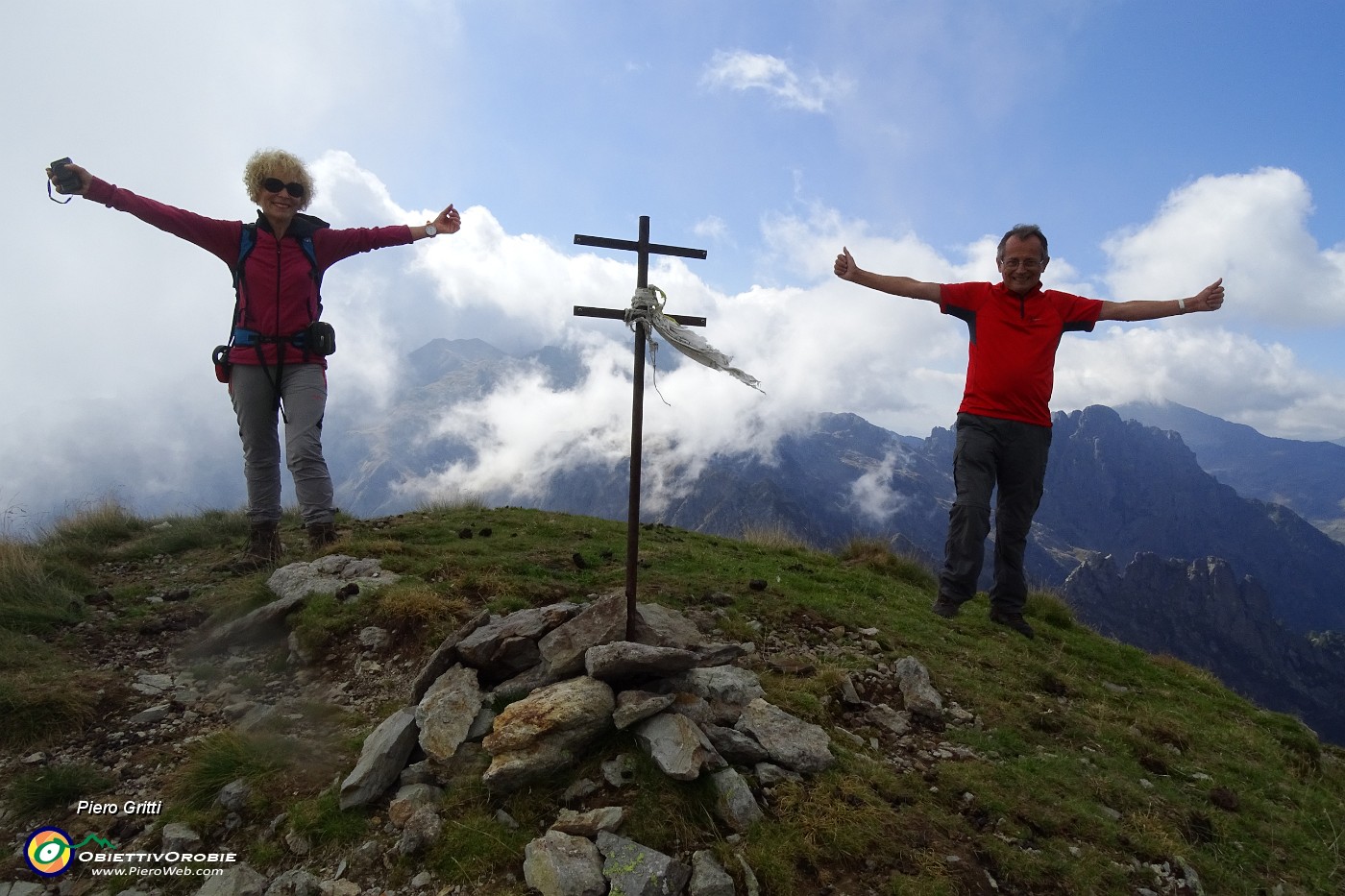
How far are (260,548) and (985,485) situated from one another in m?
8.33

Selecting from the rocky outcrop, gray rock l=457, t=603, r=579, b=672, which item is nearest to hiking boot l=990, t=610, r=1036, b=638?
gray rock l=457, t=603, r=579, b=672

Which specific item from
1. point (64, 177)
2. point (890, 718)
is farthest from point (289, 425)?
point (890, 718)

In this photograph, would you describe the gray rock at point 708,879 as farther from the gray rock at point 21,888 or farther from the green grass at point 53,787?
the green grass at point 53,787

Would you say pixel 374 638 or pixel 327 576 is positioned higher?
pixel 327 576

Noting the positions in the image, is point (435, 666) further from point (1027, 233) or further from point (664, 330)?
point (1027, 233)

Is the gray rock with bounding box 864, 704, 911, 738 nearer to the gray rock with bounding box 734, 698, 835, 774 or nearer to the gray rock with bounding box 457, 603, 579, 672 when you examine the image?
the gray rock with bounding box 734, 698, 835, 774

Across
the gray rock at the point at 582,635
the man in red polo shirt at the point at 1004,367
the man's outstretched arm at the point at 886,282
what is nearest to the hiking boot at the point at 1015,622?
the man in red polo shirt at the point at 1004,367

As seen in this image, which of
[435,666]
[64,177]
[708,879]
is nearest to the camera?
[708,879]

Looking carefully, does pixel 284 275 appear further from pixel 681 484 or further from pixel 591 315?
pixel 681 484

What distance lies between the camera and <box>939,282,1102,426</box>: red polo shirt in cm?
601

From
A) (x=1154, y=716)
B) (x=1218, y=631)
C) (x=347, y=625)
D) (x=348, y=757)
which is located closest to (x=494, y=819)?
(x=348, y=757)

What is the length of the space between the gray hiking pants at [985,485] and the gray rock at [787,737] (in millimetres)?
2967

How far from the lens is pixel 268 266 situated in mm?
6473

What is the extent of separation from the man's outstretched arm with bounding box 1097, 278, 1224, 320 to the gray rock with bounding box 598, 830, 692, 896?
620 cm
